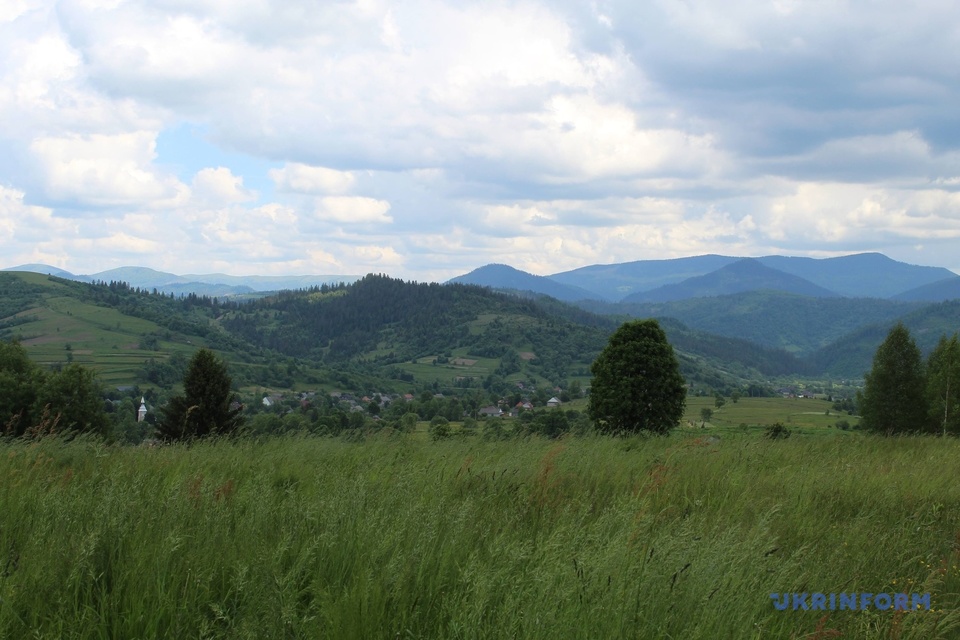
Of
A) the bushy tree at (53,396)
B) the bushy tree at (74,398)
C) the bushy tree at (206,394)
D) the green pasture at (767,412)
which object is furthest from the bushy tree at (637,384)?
the green pasture at (767,412)

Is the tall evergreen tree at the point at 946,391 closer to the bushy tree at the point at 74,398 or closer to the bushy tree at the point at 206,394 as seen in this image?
the bushy tree at the point at 206,394

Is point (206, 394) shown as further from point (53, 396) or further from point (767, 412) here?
point (767, 412)

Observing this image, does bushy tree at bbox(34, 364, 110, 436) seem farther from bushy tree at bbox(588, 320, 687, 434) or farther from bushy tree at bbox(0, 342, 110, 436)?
bushy tree at bbox(588, 320, 687, 434)

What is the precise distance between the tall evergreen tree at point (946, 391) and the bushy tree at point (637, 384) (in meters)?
16.0

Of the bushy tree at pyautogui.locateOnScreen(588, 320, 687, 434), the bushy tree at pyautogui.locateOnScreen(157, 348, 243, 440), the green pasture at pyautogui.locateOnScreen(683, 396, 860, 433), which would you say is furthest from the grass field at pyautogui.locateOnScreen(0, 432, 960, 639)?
the green pasture at pyautogui.locateOnScreen(683, 396, 860, 433)

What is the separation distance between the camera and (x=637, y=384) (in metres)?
33.0

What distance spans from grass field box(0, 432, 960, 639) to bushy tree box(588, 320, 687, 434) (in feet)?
84.7

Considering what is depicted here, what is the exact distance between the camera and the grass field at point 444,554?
331 centimetres

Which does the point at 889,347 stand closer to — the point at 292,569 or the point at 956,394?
the point at 956,394

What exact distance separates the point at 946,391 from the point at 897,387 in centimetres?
341

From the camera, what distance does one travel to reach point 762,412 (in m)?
117

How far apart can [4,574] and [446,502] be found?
3.00 m

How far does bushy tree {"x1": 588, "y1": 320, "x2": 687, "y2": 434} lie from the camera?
1286 inches

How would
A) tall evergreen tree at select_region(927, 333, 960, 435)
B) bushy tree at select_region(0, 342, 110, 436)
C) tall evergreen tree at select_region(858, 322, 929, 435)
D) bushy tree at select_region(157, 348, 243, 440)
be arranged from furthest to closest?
tall evergreen tree at select_region(858, 322, 929, 435) < tall evergreen tree at select_region(927, 333, 960, 435) < bushy tree at select_region(0, 342, 110, 436) < bushy tree at select_region(157, 348, 243, 440)
